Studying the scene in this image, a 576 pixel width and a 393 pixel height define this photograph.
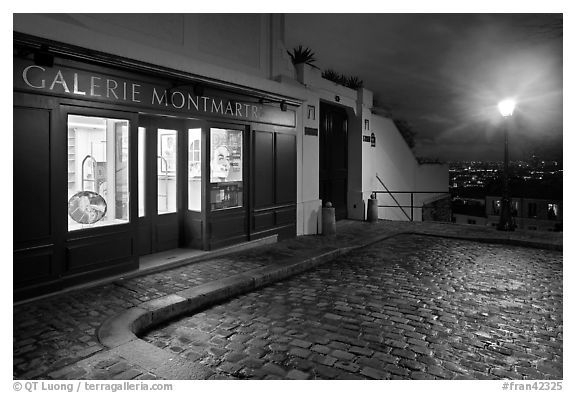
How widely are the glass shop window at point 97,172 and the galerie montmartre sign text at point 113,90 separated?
1.32ft

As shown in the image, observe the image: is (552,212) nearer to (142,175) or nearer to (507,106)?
(507,106)

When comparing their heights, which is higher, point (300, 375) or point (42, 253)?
point (42, 253)

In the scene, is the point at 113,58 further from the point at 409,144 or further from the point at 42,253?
the point at 409,144

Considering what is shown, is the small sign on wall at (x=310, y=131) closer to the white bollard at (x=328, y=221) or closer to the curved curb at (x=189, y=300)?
the white bollard at (x=328, y=221)

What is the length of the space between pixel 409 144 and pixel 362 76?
18.8 feet

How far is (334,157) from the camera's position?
14.6m

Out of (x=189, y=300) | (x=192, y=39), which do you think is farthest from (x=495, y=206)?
(x=189, y=300)

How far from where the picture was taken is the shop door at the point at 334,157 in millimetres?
14023

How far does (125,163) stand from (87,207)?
946mm

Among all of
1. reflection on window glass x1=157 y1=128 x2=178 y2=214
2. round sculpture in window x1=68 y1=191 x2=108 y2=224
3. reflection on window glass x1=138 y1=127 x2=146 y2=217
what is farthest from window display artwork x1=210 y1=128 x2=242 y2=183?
round sculpture in window x1=68 y1=191 x2=108 y2=224

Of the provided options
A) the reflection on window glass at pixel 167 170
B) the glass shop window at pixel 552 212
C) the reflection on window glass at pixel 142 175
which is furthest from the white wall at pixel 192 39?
the glass shop window at pixel 552 212

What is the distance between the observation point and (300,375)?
3.82m

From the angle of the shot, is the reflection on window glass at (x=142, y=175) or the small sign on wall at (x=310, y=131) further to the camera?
the small sign on wall at (x=310, y=131)
